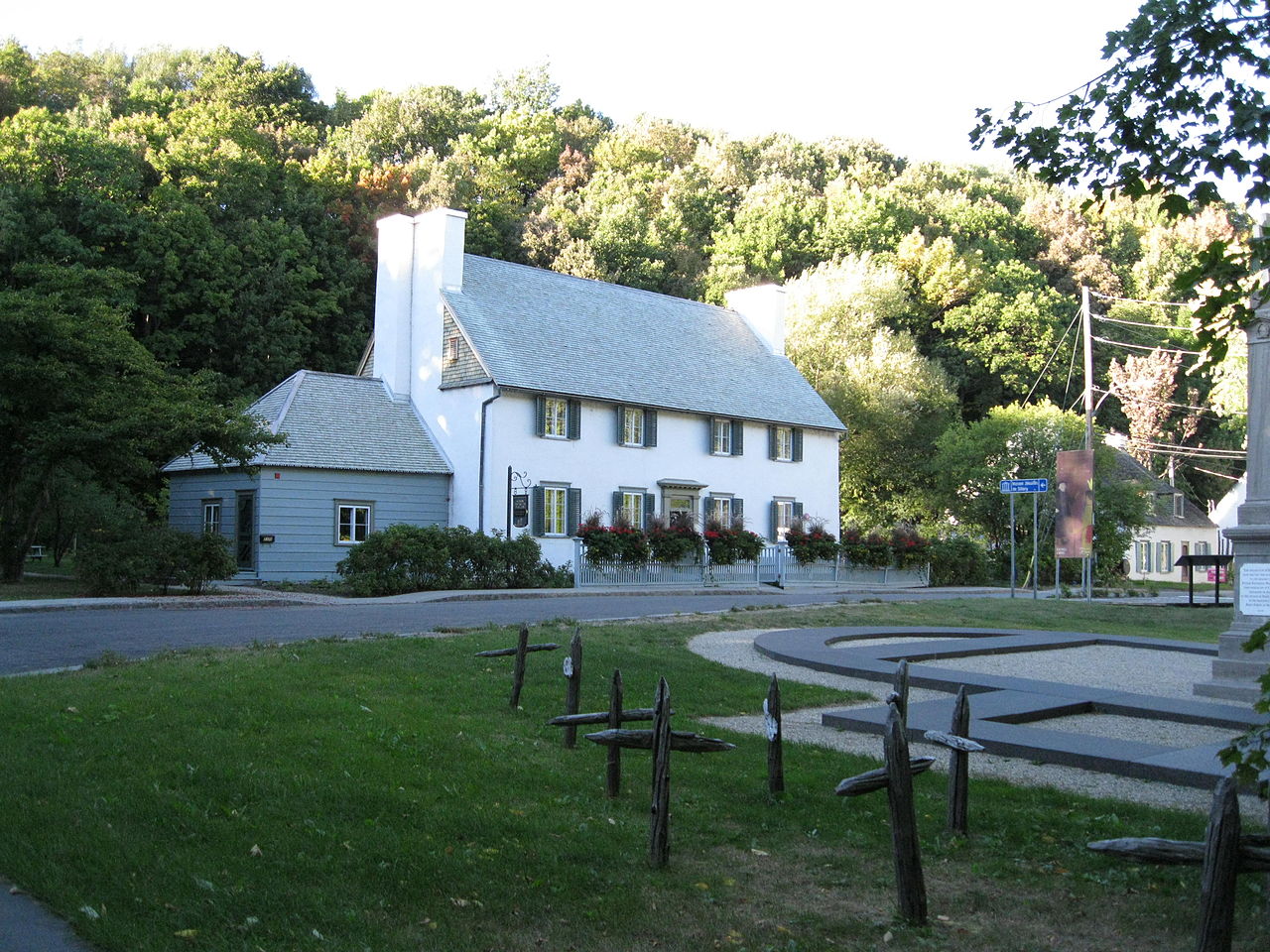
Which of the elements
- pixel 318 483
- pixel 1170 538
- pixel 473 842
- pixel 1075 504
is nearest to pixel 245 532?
pixel 318 483

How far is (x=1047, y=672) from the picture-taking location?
14609 mm

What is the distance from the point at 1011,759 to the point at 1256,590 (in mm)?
3220

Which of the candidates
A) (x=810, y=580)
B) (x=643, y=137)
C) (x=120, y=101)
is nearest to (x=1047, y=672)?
(x=810, y=580)

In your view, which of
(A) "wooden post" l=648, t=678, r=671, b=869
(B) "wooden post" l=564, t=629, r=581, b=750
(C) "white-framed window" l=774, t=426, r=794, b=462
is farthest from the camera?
(C) "white-framed window" l=774, t=426, r=794, b=462

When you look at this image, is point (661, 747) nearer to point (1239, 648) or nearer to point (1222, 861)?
point (1222, 861)

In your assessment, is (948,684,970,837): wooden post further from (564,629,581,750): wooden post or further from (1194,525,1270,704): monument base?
(1194,525,1270,704): monument base

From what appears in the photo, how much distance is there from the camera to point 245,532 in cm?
3147

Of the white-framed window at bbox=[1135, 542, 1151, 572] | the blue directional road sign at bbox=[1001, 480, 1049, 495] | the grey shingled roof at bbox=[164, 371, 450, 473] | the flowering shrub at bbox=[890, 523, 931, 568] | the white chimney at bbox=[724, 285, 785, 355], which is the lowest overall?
the white-framed window at bbox=[1135, 542, 1151, 572]

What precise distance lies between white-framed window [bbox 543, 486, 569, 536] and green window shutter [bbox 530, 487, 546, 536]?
11 cm

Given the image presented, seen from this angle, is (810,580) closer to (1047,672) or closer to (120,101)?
(1047,672)

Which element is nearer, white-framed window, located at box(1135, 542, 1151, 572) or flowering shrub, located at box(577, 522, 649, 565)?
flowering shrub, located at box(577, 522, 649, 565)

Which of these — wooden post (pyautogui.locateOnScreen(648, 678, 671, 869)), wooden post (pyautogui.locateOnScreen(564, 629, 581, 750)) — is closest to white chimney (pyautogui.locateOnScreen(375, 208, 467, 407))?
wooden post (pyautogui.locateOnScreen(564, 629, 581, 750))

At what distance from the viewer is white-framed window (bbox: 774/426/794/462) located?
4181 centimetres

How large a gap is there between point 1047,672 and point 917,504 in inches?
1382
